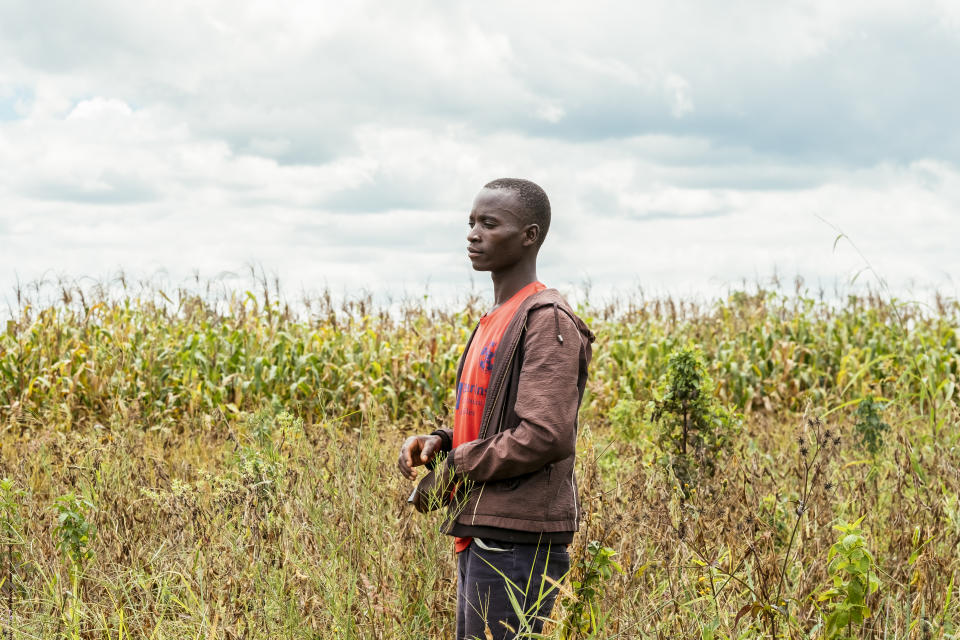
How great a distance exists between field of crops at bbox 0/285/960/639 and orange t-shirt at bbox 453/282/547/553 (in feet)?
1.52

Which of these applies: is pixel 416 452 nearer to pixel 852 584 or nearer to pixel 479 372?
pixel 479 372

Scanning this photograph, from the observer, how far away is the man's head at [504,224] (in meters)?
3.02

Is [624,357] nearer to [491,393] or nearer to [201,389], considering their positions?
[201,389]

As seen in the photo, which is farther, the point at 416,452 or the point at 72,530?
the point at 72,530

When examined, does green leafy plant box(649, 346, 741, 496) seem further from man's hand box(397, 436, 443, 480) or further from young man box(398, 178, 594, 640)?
man's hand box(397, 436, 443, 480)

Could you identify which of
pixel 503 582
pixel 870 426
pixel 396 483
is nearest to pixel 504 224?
pixel 503 582

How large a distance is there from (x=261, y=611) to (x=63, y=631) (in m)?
1.11

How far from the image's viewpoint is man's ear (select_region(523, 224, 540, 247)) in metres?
3.06

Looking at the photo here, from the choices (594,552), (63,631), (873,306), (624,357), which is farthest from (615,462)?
(873,306)

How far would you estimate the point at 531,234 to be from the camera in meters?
3.09

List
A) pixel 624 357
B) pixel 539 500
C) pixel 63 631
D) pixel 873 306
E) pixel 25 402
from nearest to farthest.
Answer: pixel 539 500 < pixel 63 631 < pixel 25 402 < pixel 624 357 < pixel 873 306

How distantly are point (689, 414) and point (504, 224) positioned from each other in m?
3.12

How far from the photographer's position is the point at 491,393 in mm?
2881

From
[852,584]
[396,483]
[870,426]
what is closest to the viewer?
[852,584]
